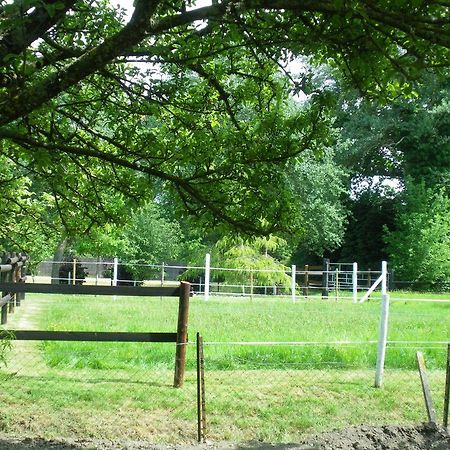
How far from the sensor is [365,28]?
3.24 m

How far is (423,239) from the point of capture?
1294 inches

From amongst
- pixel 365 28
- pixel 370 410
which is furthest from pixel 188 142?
pixel 370 410

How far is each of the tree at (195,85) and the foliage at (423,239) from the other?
91.0ft

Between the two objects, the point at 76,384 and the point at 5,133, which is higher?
the point at 5,133

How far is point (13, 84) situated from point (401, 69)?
216cm

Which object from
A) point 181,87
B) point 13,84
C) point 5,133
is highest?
point 181,87

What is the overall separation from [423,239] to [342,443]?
2869 cm

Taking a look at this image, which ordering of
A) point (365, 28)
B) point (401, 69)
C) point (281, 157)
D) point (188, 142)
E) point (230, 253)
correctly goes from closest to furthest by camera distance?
1. point (401, 69)
2. point (365, 28)
3. point (281, 157)
4. point (188, 142)
5. point (230, 253)

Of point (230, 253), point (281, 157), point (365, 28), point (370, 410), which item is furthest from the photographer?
point (230, 253)

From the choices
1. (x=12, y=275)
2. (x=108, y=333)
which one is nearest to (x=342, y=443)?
(x=108, y=333)

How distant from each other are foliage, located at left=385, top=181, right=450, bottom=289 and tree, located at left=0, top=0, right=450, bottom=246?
2773cm

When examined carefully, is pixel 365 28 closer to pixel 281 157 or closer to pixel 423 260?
pixel 281 157

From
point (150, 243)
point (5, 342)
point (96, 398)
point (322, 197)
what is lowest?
point (96, 398)

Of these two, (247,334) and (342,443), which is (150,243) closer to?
(247,334)
